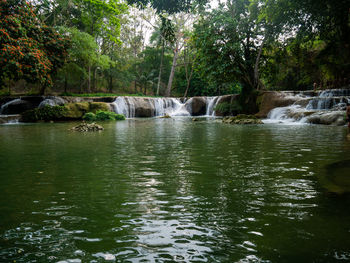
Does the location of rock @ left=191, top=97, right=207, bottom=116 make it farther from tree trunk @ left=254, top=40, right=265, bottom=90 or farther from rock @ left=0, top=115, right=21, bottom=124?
rock @ left=0, top=115, right=21, bottom=124

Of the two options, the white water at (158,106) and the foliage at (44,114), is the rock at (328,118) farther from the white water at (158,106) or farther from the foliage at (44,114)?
the foliage at (44,114)

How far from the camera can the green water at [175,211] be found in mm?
1958

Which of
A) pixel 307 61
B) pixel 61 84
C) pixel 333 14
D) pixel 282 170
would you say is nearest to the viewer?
pixel 282 170

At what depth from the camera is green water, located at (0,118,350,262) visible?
196 centimetres

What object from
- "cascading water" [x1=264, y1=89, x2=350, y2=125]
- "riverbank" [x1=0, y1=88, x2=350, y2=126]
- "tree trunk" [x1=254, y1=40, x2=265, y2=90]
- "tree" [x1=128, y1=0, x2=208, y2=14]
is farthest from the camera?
"tree trunk" [x1=254, y1=40, x2=265, y2=90]

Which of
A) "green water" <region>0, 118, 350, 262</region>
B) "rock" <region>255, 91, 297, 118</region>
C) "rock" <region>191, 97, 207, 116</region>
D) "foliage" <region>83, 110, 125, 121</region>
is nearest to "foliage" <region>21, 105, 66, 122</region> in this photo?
"foliage" <region>83, 110, 125, 121</region>

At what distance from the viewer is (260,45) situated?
936 inches

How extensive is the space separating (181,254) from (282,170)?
9.87 feet

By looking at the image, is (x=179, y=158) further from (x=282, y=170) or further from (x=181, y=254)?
(x=181, y=254)

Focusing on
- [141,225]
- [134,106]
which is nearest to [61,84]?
[134,106]

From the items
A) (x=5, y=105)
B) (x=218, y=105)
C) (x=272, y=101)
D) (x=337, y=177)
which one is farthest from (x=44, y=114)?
(x=337, y=177)

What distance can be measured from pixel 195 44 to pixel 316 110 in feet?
43.3

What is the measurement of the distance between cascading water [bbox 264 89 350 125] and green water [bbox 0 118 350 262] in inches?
428

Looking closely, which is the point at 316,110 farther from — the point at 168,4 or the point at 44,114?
the point at 44,114
